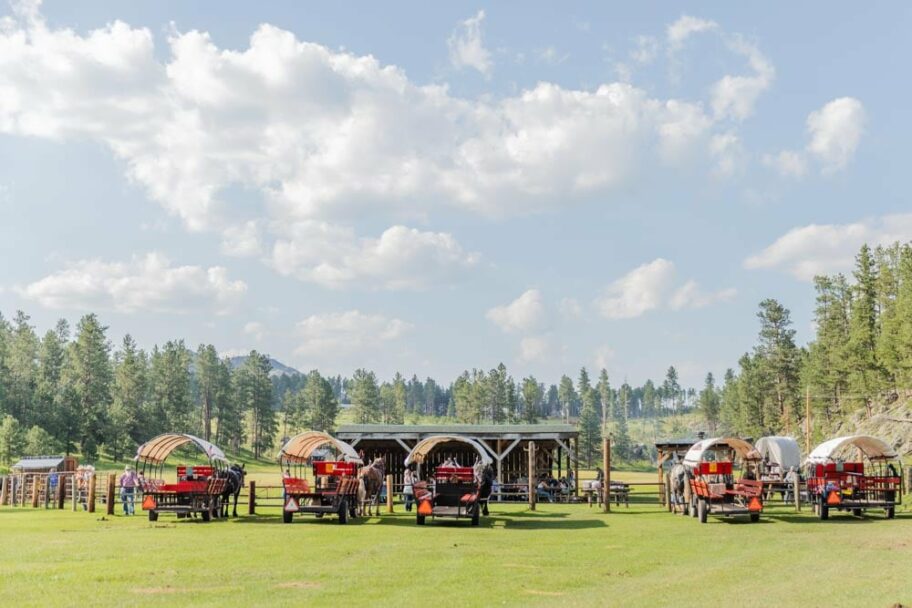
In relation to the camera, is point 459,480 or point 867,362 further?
point 867,362

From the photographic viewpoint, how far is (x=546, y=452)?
41375 mm

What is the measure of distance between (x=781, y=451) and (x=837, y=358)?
4252 cm

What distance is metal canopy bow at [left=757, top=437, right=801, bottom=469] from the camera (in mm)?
39375

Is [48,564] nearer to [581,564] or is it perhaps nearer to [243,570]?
[243,570]

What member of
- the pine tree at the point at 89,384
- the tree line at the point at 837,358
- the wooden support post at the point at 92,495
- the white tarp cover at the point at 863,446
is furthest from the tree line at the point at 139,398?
the white tarp cover at the point at 863,446

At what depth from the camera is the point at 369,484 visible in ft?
90.8

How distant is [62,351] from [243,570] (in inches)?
3890

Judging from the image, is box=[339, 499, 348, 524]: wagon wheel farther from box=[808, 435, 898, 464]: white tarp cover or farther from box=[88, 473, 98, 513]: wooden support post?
box=[808, 435, 898, 464]: white tarp cover

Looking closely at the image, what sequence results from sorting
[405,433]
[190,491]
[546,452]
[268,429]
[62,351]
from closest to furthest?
[190,491] → [405,433] → [546,452] → [62,351] → [268,429]

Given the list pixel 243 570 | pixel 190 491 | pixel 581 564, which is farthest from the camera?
pixel 190 491

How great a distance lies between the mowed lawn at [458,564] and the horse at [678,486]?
4083 mm

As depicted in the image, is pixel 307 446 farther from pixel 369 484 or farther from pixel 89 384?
pixel 89 384

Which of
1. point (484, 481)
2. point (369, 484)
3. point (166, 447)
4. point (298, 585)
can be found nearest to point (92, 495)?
point (166, 447)

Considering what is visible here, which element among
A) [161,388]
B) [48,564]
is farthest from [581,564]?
[161,388]
